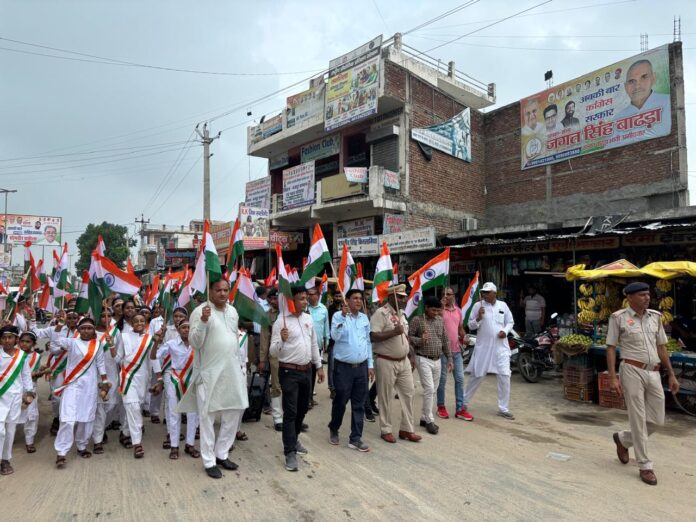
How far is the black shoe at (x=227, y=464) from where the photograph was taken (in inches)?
174

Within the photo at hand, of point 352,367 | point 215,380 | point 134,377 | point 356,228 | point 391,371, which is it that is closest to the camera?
point 215,380

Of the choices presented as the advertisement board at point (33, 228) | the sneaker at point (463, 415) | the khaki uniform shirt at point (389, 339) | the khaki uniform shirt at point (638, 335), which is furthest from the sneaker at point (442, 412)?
the advertisement board at point (33, 228)

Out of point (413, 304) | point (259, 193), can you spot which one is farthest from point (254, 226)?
point (413, 304)

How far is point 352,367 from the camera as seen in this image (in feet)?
16.8

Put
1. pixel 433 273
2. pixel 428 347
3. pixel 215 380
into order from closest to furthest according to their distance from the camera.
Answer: pixel 215 380
pixel 428 347
pixel 433 273

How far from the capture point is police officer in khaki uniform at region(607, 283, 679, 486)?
435cm

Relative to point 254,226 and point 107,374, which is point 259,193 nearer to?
point 254,226

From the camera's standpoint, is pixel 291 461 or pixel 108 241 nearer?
pixel 291 461

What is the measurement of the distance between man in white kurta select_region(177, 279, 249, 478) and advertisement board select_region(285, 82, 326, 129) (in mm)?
15526

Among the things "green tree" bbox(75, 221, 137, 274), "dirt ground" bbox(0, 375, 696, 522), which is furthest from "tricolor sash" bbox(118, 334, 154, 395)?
"green tree" bbox(75, 221, 137, 274)

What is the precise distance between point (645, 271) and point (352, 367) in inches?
196

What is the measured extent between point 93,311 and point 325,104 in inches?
578

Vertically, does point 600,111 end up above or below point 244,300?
above

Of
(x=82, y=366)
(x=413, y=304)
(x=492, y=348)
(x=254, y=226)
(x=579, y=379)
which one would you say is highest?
(x=254, y=226)
